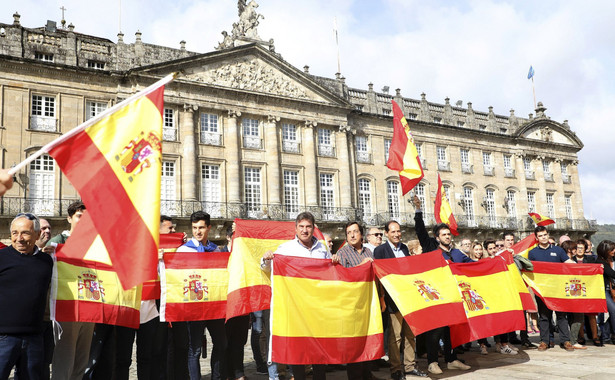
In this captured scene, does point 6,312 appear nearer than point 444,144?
Yes

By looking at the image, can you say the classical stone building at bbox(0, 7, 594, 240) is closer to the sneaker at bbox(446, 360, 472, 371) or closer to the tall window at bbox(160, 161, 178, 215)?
the tall window at bbox(160, 161, 178, 215)

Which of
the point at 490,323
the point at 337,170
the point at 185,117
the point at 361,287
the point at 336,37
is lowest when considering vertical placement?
the point at 490,323

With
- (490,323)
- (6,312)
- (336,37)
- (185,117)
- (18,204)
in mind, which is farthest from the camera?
(336,37)

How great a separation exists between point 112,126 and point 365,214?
1091 inches

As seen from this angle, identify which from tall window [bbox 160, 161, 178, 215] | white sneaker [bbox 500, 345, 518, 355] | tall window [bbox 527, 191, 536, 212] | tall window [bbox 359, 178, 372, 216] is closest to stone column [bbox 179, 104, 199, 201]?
tall window [bbox 160, 161, 178, 215]

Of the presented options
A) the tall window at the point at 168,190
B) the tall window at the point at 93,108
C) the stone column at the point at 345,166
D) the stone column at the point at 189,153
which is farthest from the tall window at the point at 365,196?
the tall window at the point at 93,108

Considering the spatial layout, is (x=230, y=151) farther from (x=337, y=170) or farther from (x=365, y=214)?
(x=365, y=214)

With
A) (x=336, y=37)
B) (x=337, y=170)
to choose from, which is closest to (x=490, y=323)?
(x=337, y=170)

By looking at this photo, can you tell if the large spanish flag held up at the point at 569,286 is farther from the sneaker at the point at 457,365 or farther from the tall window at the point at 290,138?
the tall window at the point at 290,138

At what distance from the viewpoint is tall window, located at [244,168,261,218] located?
89.9ft

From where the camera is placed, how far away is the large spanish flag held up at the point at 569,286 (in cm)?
963

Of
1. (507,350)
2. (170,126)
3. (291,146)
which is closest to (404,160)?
(507,350)

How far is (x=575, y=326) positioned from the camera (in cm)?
970

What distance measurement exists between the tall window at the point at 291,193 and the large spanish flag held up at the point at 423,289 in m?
21.0
